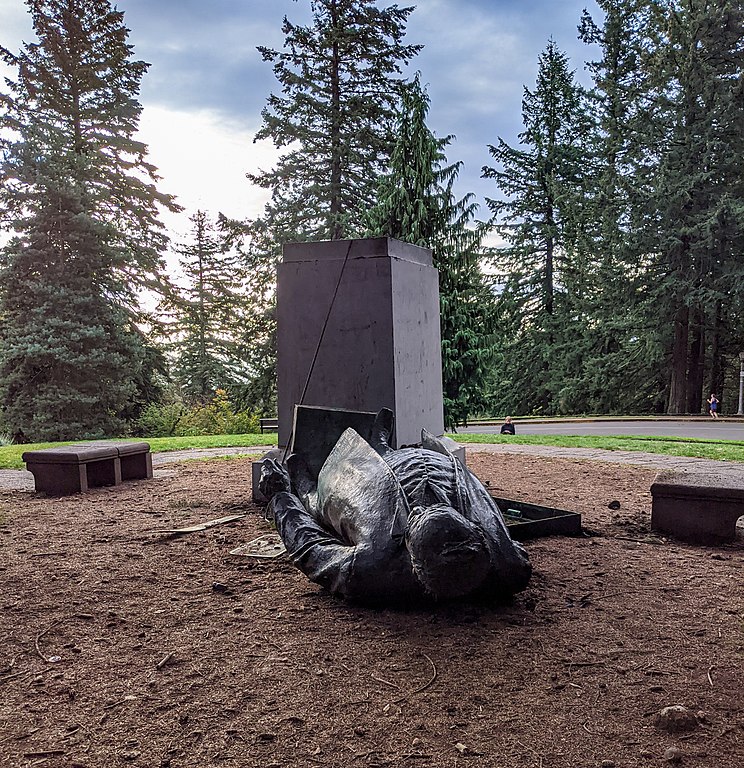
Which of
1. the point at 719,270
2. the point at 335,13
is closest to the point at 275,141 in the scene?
the point at 335,13

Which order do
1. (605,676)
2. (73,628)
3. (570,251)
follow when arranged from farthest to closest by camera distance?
1. (570,251)
2. (73,628)
3. (605,676)

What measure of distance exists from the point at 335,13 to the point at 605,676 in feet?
73.6

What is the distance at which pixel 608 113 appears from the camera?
25.4 meters

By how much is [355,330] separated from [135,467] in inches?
134

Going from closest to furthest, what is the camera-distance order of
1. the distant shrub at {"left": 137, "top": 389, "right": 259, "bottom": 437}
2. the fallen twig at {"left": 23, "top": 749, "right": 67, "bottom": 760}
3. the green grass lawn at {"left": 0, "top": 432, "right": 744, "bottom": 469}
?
1. the fallen twig at {"left": 23, "top": 749, "right": 67, "bottom": 760}
2. the green grass lawn at {"left": 0, "top": 432, "right": 744, "bottom": 469}
3. the distant shrub at {"left": 137, "top": 389, "right": 259, "bottom": 437}

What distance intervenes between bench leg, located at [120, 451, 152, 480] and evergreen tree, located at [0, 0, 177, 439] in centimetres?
1141

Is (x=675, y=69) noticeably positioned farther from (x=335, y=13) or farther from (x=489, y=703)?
(x=489, y=703)

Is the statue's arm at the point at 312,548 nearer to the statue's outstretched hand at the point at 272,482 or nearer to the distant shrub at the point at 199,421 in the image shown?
the statue's outstretched hand at the point at 272,482

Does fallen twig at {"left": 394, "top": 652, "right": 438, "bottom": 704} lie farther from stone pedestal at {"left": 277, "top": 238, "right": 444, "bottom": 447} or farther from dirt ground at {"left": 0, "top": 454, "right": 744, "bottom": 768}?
stone pedestal at {"left": 277, "top": 238, "right": 444, "bottom": 447}

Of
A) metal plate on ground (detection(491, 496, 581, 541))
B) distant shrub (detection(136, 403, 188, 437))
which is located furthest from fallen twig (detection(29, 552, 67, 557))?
distant shrub (detection(136, 403, 188, 437))

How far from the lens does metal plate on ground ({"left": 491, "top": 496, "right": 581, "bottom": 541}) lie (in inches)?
154

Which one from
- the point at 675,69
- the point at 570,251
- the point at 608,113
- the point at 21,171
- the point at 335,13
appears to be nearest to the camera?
the point at 21,171

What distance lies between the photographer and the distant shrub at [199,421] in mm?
15906

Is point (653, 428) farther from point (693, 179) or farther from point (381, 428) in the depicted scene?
point (381, 428)
